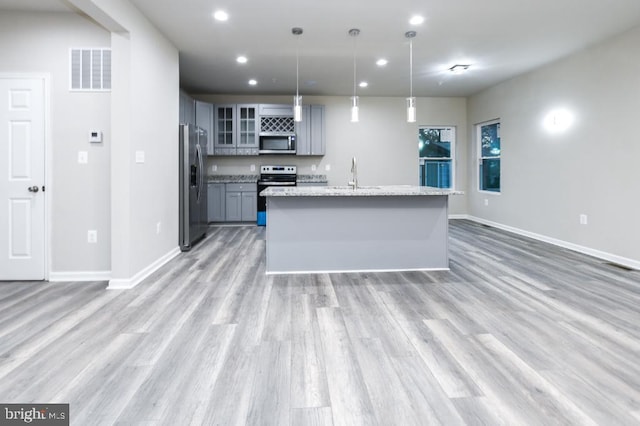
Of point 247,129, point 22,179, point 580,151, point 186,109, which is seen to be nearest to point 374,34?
point 580,151

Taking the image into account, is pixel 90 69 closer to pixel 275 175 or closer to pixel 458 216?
pixel 275 175

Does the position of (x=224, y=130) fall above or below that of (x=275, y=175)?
above

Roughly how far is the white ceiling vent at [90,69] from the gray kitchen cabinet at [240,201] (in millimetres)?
3673

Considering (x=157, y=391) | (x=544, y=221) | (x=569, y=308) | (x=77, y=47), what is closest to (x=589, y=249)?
(x=544, y=221)

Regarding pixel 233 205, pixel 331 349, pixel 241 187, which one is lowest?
pixel 331 349

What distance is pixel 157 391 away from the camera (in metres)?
1.64

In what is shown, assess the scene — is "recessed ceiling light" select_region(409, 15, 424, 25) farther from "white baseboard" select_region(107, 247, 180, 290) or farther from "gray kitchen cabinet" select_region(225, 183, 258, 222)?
"gray kitchen cabinet" select_region(225, 183, 258, 222)

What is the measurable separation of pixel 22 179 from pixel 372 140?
565 centimetres

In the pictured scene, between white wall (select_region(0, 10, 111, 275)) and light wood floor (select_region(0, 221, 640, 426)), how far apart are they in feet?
1.94

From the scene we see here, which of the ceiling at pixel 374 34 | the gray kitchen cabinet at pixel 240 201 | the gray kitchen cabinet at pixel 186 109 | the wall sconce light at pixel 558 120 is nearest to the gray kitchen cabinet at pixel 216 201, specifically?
the gray kitchen cabinet at pixel 240 201

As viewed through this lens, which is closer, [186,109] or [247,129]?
[186,109]

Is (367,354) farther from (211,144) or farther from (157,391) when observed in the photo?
(211,144)

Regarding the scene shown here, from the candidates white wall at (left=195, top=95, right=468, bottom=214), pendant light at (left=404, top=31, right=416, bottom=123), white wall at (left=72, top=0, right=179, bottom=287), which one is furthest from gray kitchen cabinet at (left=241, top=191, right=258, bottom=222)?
pendant light at (left=404, top=31, right=416, bottom=123)

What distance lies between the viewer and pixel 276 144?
6.89 meters
